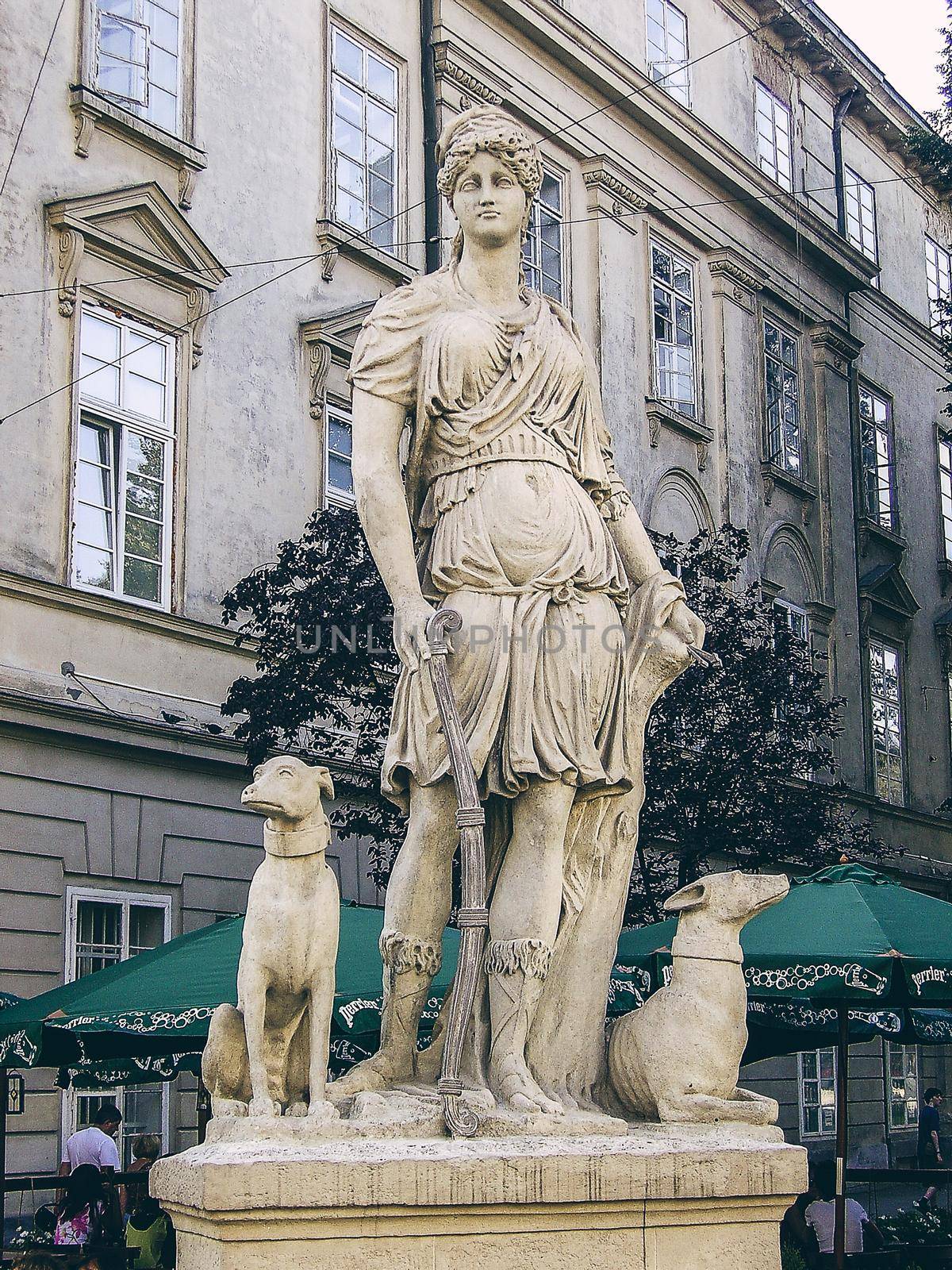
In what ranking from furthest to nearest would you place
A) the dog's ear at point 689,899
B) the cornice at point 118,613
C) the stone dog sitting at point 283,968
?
the cornice at point 118,613 < the dog's ear at point 689,899 < the stone dog sitting at point 283,968

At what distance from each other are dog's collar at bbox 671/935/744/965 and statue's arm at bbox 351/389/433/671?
44.4 inches

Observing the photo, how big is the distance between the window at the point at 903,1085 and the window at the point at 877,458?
8.13 meters

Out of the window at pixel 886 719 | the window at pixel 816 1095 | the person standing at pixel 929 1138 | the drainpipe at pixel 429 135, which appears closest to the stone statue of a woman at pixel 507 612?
the drainpipe at pixel 429 135

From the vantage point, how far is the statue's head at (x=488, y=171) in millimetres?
5637

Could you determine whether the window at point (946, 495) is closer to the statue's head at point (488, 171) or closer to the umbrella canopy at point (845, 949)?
the umbrella canopy at point (845, 949)

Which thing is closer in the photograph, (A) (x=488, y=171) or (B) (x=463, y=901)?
(B) (x=463, y=901)

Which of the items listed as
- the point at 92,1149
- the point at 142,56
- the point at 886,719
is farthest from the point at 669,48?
the point at 92,1149

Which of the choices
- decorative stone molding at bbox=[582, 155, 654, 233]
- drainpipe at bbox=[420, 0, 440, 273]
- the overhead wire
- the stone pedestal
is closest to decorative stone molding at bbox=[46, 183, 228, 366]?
the overhead wire

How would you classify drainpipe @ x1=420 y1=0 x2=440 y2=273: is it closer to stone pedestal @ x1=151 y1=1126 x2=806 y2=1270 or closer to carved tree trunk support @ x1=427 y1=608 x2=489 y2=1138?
carved tree trunk support @ x1=427 y1=608 x2=489 y2=1138

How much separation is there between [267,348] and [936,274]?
67.1 feet

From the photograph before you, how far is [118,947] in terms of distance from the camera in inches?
596

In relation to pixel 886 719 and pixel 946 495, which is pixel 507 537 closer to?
pixel 886 719

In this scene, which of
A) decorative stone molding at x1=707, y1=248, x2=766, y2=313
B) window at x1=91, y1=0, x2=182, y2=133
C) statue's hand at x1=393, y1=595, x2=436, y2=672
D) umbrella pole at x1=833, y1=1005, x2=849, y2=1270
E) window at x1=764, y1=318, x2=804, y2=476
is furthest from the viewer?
window at x1=764, y1=318, x2=804, y2=476

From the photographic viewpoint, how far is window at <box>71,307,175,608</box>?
15367 mm
